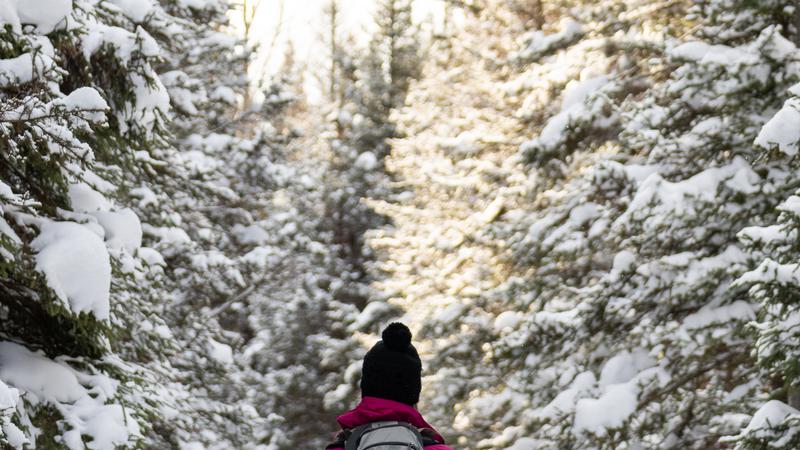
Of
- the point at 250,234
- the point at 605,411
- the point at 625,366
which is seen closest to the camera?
the point at 605,411

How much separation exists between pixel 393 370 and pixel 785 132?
3.95m

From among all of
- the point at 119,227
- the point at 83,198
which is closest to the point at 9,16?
the point at 83,198

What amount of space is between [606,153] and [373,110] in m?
19.5

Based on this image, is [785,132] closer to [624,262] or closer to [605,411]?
[624,262]

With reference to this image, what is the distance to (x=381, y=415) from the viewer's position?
4188 millimetres

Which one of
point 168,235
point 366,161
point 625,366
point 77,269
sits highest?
point 366,161

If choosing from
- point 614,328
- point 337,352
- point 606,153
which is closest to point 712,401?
point 614,328

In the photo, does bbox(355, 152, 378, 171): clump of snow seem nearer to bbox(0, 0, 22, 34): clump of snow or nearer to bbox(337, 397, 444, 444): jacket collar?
A: bbox(0, 0, 22, 34): clump of snow

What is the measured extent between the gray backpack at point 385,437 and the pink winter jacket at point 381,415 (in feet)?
0.12

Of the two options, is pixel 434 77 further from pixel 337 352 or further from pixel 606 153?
pixel 337 352

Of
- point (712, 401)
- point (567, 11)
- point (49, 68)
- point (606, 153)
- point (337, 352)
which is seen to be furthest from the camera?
point (337, 352)

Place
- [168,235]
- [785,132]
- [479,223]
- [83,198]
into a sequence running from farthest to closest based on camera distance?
[479,223] < [168,235] < [785,132] < [83,198]

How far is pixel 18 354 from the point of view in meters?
6.43

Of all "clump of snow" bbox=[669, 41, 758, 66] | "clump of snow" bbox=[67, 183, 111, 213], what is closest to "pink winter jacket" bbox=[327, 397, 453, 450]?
"clump of snow" bbox=[67, 183, 111, 213]
